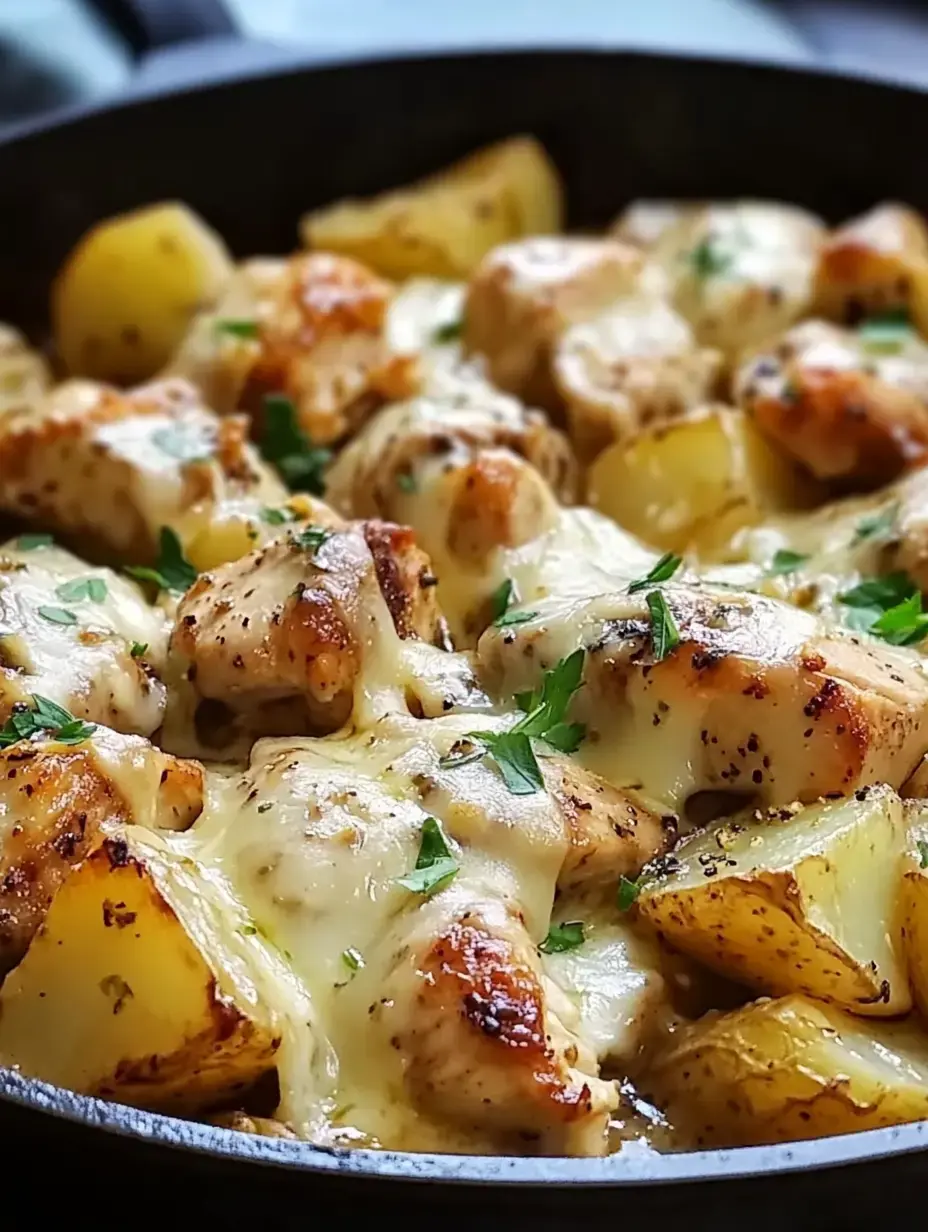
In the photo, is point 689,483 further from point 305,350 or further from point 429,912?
point 429,912

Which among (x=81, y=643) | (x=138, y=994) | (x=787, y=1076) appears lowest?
(x=787, y=1076)

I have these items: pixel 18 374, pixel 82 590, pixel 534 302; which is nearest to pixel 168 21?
pixel 18 374

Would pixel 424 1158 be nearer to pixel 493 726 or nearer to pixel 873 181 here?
pixel 493 726

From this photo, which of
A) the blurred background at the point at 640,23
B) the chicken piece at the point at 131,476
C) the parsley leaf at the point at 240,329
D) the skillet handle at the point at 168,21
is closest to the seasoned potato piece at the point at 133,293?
the parsley leaf at the point at 240,329

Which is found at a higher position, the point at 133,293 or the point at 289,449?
the point at 133,293

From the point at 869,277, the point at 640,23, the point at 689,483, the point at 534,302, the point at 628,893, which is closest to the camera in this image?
the point at 628,893

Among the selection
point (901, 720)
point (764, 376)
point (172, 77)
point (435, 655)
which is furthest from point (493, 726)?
point (172, 77)

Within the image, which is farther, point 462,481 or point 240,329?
point 240,329
